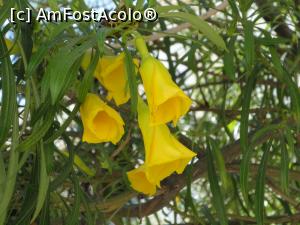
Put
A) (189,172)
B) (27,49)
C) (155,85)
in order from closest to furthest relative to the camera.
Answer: (155,85), (27,49), (189,172)

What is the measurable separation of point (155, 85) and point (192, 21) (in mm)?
87

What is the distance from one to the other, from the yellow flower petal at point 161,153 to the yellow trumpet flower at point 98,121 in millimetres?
34

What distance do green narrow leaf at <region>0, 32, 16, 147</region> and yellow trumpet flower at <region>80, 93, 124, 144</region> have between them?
0.27 ft

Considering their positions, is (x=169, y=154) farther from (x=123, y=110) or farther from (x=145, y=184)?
(x=123, y=110)

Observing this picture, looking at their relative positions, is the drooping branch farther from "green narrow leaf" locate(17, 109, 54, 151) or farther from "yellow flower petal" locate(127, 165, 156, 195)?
"green narrow leaf" locate(17, 109, 54, 151)

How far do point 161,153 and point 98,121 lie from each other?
0.34 feet

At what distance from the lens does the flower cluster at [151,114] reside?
1.91 ft

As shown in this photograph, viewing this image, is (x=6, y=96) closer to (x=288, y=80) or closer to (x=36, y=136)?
(x=36, y=136)

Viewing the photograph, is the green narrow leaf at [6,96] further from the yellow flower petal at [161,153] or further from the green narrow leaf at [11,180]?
the yellow flower petal at [161,153]

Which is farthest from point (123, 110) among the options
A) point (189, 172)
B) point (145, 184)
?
point (145, 184)

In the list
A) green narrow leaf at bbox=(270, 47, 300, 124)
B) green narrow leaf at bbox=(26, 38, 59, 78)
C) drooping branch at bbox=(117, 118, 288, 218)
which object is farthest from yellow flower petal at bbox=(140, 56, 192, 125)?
drooping branch at bbox=(117, 118, 288, 218)

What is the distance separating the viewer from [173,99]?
0.60 meters

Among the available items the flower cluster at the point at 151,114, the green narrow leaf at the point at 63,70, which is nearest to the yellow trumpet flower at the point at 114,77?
the flower cluster at the point at 151,114

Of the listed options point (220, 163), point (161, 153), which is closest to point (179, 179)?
point (220, 163)
